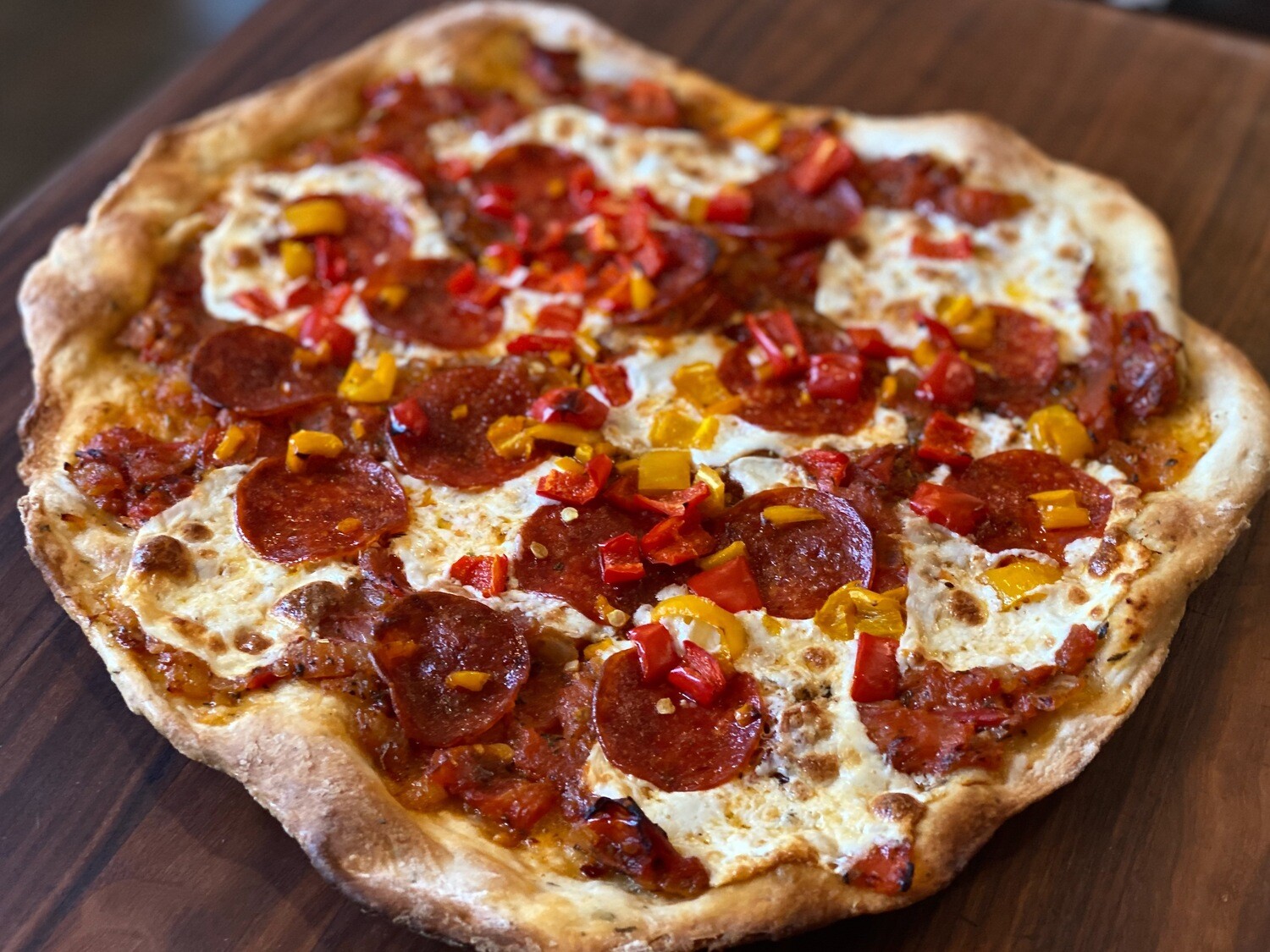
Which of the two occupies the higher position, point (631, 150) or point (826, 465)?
point (631, 150)

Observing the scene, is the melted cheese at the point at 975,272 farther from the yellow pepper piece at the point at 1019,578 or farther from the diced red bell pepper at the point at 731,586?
the diced red bell pepper at the point at 731,586

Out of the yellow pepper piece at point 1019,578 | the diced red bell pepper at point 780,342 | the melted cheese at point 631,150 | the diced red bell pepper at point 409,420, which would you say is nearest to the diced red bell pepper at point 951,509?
A: the yellow pepper piece at point 1019,578

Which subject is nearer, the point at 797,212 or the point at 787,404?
the point at 787,404

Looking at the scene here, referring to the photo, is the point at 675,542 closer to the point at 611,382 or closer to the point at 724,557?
the point at 724,557

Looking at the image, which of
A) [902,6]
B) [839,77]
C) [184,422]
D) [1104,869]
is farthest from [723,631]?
[902,6]

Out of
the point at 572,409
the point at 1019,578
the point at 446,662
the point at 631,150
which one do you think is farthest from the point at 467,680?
the point at 631,150

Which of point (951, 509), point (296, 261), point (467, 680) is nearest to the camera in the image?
point (467, 680)
